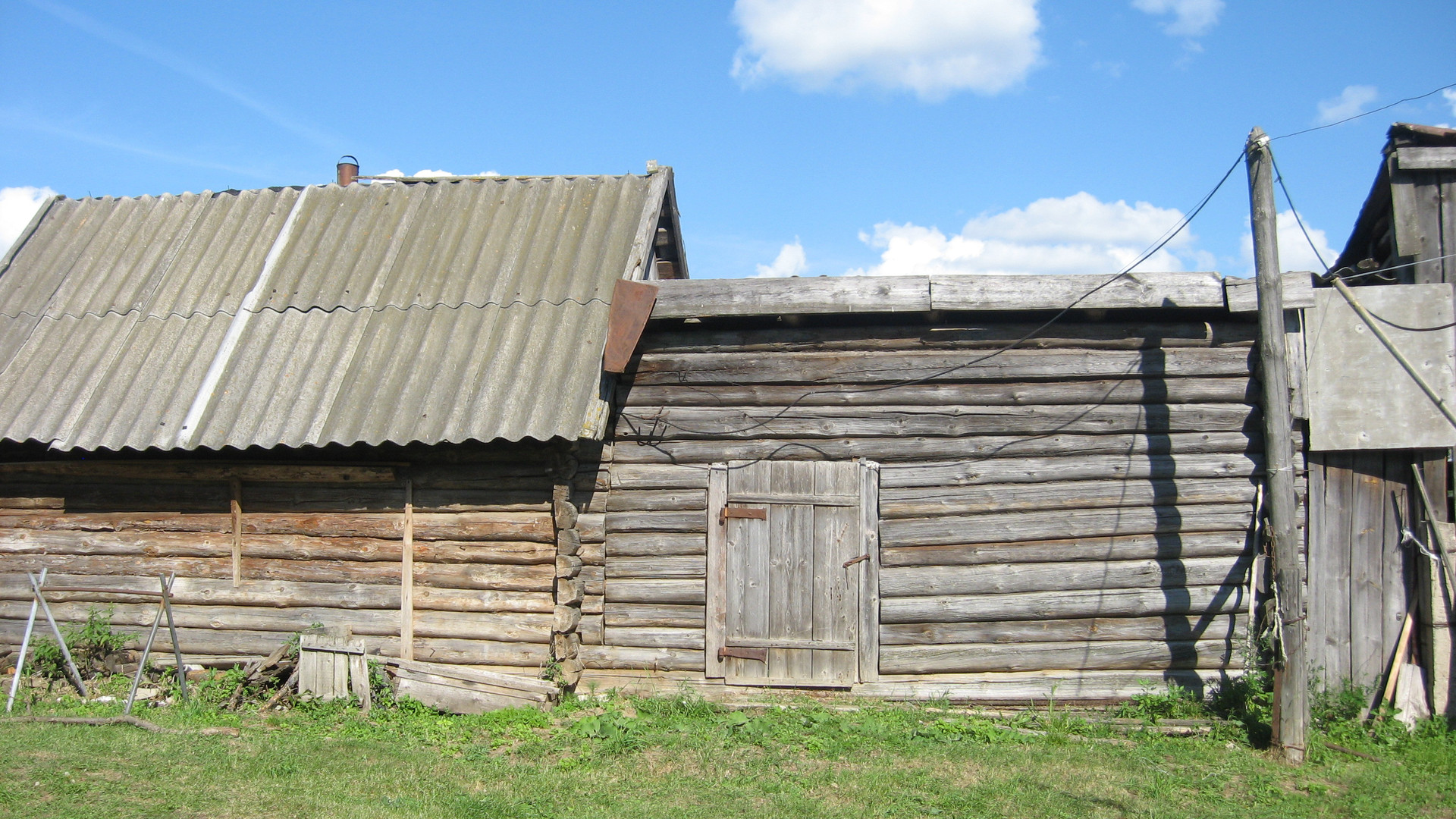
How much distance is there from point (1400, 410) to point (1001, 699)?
391cm

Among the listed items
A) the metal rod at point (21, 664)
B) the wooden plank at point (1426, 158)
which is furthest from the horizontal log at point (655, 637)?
the wooden plank at point (1426, 158)

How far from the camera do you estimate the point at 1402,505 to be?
297 inches

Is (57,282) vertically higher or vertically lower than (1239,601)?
higher

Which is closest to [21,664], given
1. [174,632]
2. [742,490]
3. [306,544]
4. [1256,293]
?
[174,632]

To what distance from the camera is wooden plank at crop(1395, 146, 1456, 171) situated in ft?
25.2

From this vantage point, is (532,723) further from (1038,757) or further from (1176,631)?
(1176,631)

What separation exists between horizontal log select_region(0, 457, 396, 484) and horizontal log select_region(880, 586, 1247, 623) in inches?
179

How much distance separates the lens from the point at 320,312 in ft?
28.7

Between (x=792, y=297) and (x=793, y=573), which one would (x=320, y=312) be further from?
(x=793, y=573)

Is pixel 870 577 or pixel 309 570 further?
pixel 309 570

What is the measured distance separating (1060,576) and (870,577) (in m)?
1.57

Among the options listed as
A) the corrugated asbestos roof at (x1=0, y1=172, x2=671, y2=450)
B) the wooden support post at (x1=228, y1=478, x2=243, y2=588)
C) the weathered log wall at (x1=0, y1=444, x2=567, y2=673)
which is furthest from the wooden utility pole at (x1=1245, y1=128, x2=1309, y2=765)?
the wooden support post at (x1=228, y1=478, x2=243, y2=588)

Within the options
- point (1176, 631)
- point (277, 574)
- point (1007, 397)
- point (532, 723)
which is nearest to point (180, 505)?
point (277, 574)

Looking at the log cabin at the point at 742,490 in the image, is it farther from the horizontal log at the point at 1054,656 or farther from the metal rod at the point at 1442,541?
the metal rod at the point at 1442,541
